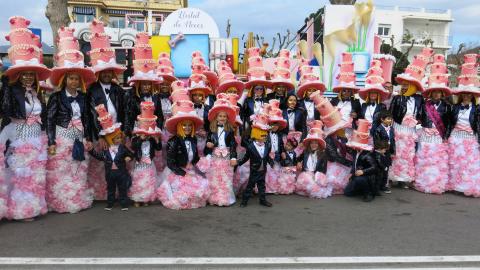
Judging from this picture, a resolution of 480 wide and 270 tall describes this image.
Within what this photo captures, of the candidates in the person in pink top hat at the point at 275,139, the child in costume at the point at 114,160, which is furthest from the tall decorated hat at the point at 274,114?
the child in costume at the point at 114,160

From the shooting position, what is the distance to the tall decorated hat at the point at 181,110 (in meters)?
5.23

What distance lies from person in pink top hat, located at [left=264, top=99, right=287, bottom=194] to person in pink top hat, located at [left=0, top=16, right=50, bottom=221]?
291 cm

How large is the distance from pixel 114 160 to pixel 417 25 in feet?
167

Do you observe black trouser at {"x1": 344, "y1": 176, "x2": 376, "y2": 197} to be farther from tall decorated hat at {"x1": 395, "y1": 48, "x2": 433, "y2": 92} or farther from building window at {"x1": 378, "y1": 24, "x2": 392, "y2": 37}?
building window at {"x1": 378, "y1": 24, "x2": 392, "y2": 37}

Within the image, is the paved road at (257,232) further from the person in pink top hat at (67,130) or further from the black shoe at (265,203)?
the person in pink top hat at (67,130)

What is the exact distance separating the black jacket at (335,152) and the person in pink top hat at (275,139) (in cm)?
77

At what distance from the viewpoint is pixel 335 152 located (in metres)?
6.25

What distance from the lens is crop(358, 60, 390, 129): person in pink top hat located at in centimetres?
629

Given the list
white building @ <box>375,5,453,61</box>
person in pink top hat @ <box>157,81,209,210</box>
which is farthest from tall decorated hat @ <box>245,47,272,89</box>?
white building @ <box>375,5,453,61</box>

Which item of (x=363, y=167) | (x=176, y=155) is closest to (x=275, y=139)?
(x=363, y=167)

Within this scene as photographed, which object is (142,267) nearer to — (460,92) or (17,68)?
(17,68)

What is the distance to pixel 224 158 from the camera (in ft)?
18.1

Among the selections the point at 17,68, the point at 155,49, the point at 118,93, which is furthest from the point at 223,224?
the point at 155,49

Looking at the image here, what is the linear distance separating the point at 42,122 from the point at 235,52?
9623 millimetres
